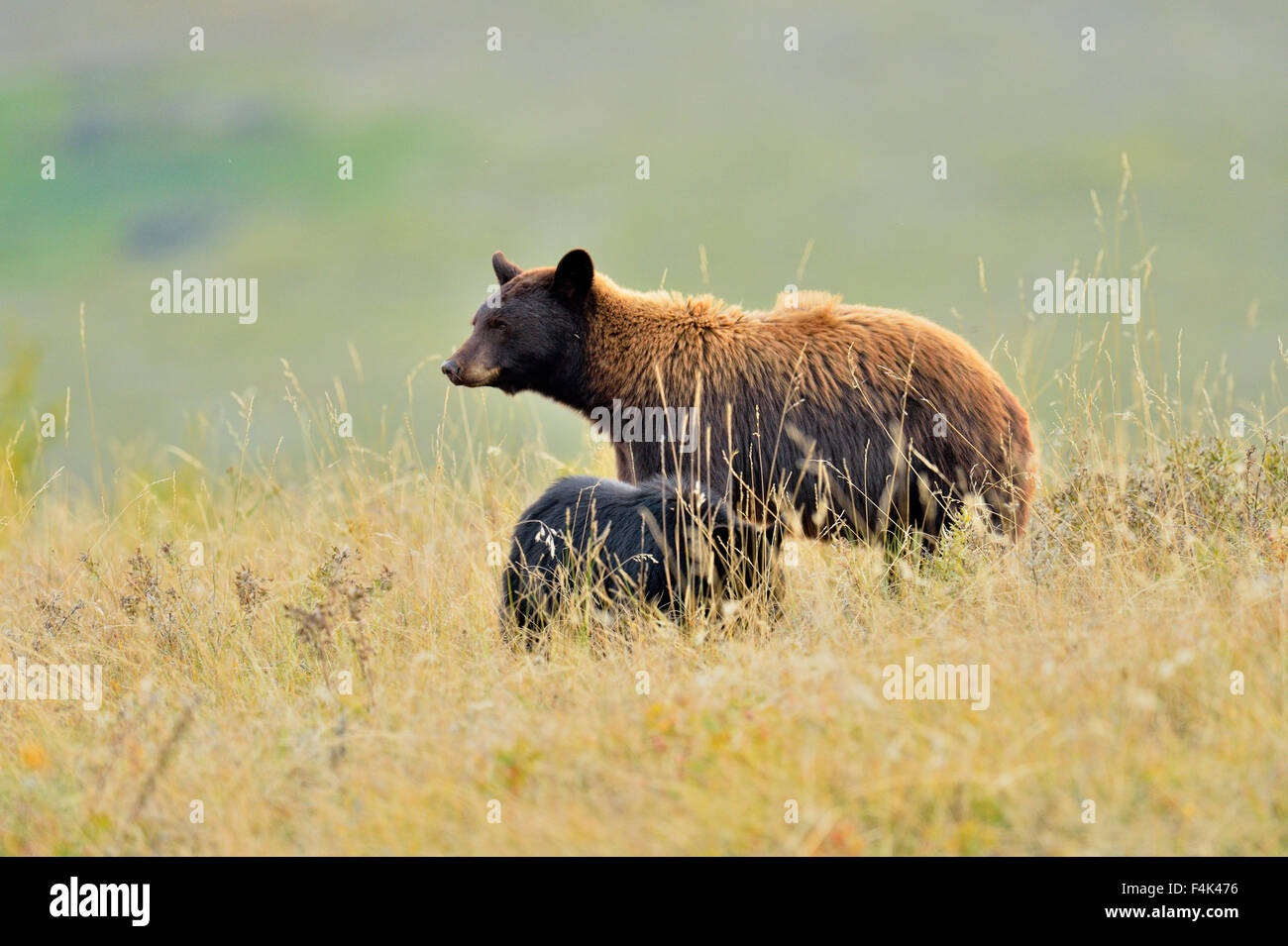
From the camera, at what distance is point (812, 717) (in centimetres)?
434

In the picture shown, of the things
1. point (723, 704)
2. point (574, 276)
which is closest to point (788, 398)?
point (574, 276)

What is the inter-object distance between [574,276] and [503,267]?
79 cm

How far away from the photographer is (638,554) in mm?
6234

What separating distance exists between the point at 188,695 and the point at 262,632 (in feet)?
3.03

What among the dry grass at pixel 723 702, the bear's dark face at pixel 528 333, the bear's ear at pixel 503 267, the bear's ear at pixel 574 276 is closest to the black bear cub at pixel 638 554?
the dry grass at pixel 723 702

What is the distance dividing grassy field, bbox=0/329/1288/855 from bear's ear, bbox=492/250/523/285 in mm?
1891

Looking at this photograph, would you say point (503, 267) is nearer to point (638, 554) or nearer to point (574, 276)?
point (574, 276)

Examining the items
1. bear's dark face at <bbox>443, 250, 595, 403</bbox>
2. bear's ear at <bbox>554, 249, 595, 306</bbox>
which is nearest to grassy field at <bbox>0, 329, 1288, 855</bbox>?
bear's dark face at <bbox>443, 250, 595, 403</bbox>

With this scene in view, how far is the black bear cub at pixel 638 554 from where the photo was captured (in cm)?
619

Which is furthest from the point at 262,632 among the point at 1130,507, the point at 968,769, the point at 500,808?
the point at 1130,507

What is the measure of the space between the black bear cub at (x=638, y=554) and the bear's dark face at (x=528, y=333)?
1509 mm

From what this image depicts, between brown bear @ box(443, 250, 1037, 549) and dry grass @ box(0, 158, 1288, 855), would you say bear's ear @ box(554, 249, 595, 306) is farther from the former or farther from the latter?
dry grass @ box(0, 158, 1288, 855)

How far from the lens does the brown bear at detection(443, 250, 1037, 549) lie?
7266 millimetres

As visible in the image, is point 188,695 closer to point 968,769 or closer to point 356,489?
point 356,489
